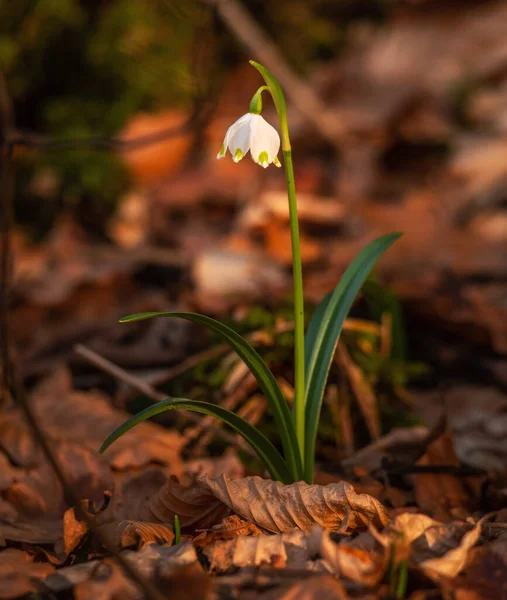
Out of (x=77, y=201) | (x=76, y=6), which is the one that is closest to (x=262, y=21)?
(x=76, y=6)

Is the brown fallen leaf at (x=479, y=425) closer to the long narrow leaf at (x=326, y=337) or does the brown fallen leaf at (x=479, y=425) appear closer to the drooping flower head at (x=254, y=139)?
the long narrow leaf at (x=326, y=337)

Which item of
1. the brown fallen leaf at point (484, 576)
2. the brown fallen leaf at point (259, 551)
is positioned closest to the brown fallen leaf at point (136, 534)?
the brown fallen leaf at point (259, 551)

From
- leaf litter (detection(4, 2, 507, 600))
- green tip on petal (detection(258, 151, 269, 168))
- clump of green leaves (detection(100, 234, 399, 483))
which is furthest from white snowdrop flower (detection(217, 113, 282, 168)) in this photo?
leaf litter (detection(4, 2, 507, 600))

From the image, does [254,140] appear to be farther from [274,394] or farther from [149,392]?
[149,392]

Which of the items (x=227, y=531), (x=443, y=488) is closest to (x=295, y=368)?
(x=227, y=531)

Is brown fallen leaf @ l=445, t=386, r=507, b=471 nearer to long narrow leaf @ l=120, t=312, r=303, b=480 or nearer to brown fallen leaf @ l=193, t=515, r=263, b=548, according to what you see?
long narrow leaf @ l=120, t=312, r=303, b=480

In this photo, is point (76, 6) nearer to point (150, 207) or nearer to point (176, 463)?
point (150, 207)

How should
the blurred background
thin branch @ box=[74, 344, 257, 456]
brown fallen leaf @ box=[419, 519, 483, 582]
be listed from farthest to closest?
1. the blurred background
2. thin branch @ box=[74, 344, 257, 456]
3. brown fallen leaf @ box=[419, 519, 483, 582]
